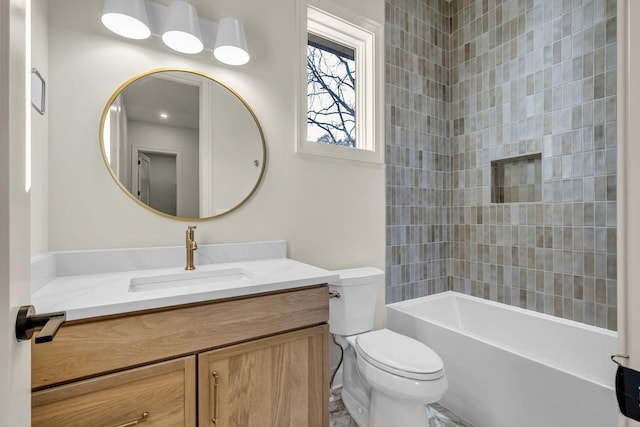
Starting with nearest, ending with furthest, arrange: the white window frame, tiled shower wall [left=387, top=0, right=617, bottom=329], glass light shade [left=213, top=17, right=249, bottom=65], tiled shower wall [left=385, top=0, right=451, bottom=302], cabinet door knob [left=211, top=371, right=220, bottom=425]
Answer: cabinet door knob [left=211, top=371, right=220, bottom=425], glass light shade [left=213, top=17, right=249, bottom=65], tiled shower wall [left=387, top=0, right=617, bottom=329], the white window frame, tiled shower wall [left=385, top=0, right=451, bottom=302]

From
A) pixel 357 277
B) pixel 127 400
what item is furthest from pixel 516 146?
pixel 127 400

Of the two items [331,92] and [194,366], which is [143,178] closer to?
[194,366]

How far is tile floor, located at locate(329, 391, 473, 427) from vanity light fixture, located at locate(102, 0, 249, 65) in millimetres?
2050

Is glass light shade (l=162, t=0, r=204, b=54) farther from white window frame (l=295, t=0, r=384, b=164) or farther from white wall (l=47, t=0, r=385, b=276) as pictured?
white window frame (l=295, t=0, r=384, b=164)

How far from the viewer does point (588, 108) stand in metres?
1.84

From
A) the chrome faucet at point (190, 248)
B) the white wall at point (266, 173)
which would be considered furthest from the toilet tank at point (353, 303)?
the chrome faucet at point (190, 248)

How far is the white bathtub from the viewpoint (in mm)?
1327

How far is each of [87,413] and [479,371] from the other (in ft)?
5.76

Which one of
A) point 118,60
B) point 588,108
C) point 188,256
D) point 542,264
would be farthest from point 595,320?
point 118,60

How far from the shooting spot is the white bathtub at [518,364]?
1327mm

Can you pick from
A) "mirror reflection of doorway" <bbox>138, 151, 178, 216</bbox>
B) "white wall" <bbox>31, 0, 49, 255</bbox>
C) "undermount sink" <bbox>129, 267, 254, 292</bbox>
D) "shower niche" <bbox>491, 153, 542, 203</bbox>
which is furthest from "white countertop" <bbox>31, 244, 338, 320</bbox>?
"shower niche" <bbox>491, 153, 542, 203</bbox>

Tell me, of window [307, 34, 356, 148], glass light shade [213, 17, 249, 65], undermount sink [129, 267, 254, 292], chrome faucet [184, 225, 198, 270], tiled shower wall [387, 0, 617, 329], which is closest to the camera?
undermount sink [129, 267, 254, 292]

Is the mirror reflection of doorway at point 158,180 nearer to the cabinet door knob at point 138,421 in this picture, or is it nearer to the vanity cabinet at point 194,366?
the vanity cabinet at point 194,366

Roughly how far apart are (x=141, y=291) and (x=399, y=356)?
116 cm
